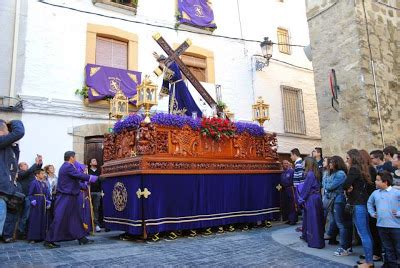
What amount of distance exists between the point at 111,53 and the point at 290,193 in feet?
23.1

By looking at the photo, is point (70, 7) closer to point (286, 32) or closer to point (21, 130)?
point (21, 130)

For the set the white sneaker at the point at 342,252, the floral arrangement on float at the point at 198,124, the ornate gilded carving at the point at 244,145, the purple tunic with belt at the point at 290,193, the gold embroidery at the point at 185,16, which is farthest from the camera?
the gold embroidery at the point at 185,16

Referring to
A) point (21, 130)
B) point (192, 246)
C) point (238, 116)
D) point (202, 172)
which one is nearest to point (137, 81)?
point (238, 116)

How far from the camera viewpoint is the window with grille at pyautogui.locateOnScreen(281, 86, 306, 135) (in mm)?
15105

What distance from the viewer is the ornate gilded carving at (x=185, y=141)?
7.48 meters

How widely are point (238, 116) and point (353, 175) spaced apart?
8662 mm

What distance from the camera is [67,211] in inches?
258

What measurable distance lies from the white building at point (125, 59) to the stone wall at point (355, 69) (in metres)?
3.87

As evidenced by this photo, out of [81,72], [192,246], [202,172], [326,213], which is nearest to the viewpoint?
[192,246]

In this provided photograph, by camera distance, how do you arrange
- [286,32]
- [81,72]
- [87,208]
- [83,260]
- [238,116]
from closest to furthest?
[83,260]
[87,208]
[81,72]
[238,116]
[286,32]

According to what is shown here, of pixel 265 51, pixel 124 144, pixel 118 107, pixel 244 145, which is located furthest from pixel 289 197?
pixel 265 51

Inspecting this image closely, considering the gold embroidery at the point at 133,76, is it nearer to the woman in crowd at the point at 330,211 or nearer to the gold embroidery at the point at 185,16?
the gold embroidery at the point at 185,16

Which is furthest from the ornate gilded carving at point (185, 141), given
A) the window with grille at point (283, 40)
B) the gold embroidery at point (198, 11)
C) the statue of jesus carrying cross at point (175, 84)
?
the window with grille at point (283, 40)

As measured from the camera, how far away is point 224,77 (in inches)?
543
